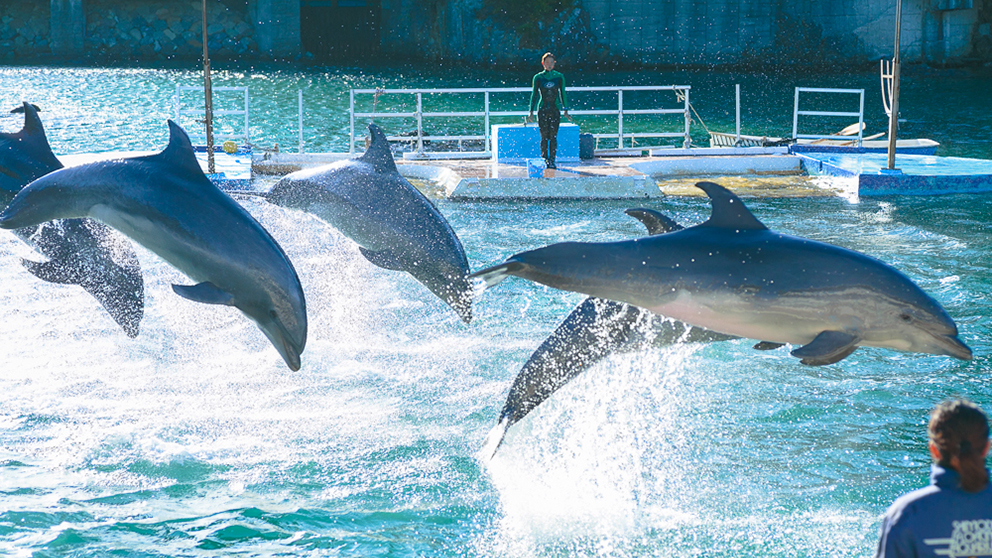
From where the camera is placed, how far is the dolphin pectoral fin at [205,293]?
243 inches

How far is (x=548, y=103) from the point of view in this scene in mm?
17375

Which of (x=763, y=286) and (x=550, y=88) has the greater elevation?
(x=550, y=88)

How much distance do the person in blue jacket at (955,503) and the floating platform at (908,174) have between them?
14.9 m

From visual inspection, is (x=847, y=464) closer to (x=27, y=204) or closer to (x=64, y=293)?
(x=27, y=204)

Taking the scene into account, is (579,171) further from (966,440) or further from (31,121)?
(966,440)

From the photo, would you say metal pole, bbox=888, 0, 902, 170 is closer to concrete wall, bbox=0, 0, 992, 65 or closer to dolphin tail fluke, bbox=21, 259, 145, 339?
dolphin tail fluke, bbox=21, 259, 145, 339

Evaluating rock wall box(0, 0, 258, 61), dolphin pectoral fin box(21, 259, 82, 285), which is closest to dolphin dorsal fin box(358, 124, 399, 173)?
dolphin pectoral fin box(21, 259, 82, 285)

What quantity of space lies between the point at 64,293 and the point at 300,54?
59.1 metres

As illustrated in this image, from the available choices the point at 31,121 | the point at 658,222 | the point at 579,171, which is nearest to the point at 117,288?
the point at 31,121

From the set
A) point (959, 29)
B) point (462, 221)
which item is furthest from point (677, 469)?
point (959, 29)

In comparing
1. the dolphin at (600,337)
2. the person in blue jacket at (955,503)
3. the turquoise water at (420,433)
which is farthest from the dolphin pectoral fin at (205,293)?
the person in blue jacket at (955,503)

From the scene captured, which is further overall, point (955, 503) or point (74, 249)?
point (74, 249)

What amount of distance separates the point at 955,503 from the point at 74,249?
6.80m

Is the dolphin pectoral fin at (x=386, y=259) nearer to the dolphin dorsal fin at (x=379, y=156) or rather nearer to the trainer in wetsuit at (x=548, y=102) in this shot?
the dolphin dorsal fin at (x=379, y=156)
